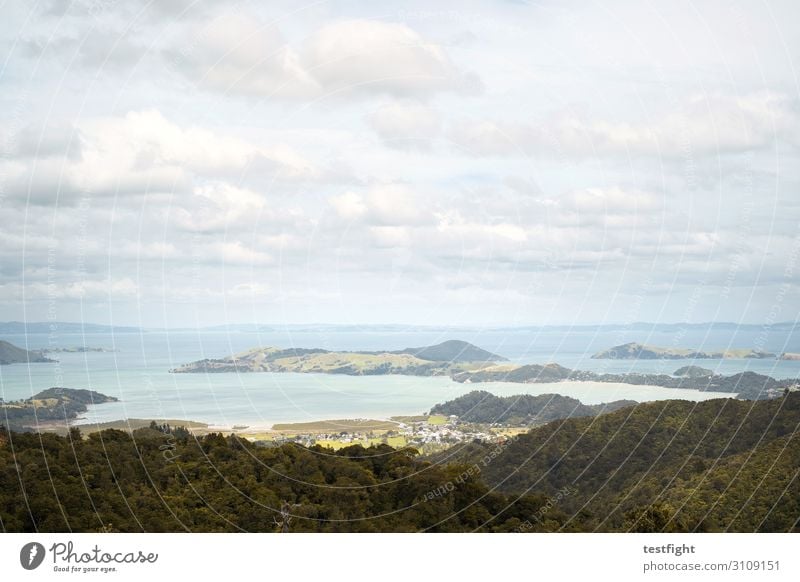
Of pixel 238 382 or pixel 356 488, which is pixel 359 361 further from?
pixel 356 488

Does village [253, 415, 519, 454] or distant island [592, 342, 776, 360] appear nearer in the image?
village [253, 415, 519, 454]

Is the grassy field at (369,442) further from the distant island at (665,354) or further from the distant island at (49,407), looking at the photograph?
the distant island at (665,354)

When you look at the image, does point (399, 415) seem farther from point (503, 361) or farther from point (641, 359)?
point (641, 359)

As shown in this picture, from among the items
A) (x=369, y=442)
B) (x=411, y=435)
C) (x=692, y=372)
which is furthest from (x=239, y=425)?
(x=692, y=372)

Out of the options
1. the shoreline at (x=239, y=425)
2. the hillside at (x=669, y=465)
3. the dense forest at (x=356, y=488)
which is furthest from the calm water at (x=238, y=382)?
the hillside at (x=669, y=465)

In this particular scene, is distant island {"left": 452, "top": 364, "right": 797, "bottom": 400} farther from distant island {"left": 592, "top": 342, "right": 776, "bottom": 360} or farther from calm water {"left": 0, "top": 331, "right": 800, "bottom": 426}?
distant island {"left": 592, "top": 342, "right": 776, "bottom": 360}

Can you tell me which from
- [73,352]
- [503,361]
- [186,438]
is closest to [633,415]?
[503,361]

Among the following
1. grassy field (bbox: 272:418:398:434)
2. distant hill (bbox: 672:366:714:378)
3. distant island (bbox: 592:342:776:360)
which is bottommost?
grassy field (bbox: 272:418:398:434)

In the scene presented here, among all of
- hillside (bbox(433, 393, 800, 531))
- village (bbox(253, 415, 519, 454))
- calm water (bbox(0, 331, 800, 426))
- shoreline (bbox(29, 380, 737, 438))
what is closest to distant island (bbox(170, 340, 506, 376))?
calm water (bbox(0, 331, 800, 426))
